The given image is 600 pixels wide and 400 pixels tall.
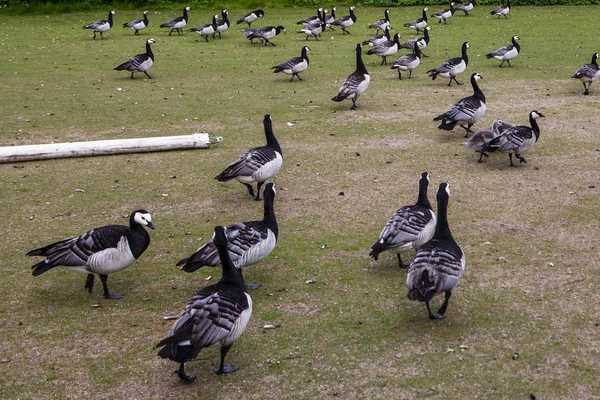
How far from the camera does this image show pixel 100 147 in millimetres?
12602

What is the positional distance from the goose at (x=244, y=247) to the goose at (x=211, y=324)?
108cm

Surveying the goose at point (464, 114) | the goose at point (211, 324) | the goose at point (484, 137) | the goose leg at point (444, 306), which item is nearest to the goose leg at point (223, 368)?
the goose at point (211, 324)

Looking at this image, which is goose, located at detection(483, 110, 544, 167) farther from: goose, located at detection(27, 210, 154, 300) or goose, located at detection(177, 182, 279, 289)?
goose, located at detection(27, 210, 154, 300)

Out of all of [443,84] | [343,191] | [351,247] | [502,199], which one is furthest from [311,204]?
[443,84]

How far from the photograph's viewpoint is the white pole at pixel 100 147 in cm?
1226

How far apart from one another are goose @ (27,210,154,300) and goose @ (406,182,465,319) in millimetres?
3046

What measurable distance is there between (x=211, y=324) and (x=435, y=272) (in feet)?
7.48

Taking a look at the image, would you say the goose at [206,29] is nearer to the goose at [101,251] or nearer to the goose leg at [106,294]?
the goose at [101,251]

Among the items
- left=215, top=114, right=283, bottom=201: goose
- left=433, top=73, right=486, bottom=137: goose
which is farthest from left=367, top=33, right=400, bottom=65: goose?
left=215, top=114, right=283, bottom=201: goose

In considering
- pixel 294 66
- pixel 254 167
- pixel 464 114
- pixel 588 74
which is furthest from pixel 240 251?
pixel 588 74

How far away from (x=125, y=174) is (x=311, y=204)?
11.4ft

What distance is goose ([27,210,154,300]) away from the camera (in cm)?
748

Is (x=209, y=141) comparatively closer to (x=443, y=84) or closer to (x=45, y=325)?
(x=45, y=325)

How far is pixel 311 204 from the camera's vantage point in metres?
10.5
